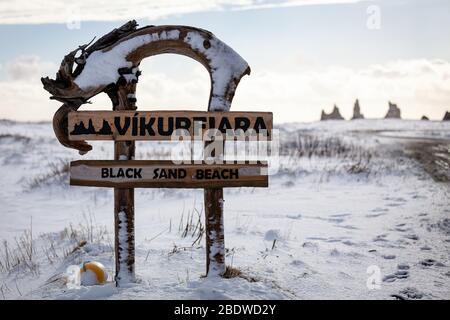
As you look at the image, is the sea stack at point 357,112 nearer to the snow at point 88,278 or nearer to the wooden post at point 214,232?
the wooden post at point 214,232

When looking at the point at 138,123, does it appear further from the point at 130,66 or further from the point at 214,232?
the point at 214,232

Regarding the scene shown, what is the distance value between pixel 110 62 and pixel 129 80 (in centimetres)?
23

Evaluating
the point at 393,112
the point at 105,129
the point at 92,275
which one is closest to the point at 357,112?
the point at 393,112

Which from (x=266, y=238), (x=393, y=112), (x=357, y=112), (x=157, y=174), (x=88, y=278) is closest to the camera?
(x=157, y=174)

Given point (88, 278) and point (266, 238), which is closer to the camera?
point (88, 278)

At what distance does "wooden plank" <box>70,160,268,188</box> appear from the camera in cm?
357

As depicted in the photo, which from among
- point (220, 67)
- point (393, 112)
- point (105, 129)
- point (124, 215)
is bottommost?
point (124, 215)

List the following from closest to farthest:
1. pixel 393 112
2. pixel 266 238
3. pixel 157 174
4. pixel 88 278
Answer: pixel 157 174 < pixel 88 278 < pixel 266 238 < pixel 393 112

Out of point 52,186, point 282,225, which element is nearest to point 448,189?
point 282,225

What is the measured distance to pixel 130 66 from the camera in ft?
12.1

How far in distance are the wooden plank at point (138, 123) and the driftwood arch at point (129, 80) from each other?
0.14m

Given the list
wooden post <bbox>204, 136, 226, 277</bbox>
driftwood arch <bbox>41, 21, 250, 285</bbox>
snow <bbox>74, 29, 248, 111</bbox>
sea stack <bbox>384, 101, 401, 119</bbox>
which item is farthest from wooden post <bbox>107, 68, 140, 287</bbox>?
sea stack <bbox>384, 101, 401, 119</bbox>

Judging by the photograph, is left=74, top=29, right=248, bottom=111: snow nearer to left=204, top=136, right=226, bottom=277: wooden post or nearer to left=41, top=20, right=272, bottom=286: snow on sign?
left=41, top=20, right=272, bottom=286: snow on sign

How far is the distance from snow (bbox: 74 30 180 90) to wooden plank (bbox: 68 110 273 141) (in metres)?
0.30
